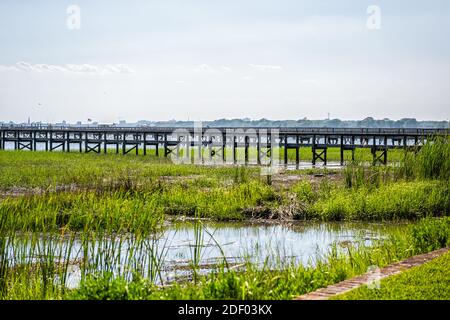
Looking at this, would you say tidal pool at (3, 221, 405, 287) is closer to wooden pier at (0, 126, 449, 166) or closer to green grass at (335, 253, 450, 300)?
green grass at (335, 253, 450, 300)

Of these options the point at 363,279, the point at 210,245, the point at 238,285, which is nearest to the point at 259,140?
the point at 210,245

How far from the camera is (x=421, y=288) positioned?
917 centimetres

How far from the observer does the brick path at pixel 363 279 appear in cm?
883

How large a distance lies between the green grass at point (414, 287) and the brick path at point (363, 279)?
0.21m

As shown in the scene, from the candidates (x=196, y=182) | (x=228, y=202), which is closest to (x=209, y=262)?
(x=228, y=202)

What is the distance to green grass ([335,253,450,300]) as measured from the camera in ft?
28.8

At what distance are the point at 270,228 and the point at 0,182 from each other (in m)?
14.4

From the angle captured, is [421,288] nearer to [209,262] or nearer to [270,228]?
[209,262]

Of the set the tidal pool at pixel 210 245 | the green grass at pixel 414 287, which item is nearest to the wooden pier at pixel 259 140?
the tidal pool at pixel 210 245

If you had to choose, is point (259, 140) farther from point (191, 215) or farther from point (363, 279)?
point (363, 279)

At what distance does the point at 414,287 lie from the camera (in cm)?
920

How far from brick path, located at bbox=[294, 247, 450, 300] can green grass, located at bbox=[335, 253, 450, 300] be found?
0.21 metres

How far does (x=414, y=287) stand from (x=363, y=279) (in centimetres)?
94
